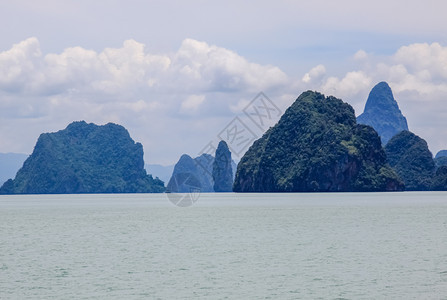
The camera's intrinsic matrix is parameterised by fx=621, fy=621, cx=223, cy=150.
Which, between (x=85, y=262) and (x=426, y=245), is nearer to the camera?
(x=85, y=262)

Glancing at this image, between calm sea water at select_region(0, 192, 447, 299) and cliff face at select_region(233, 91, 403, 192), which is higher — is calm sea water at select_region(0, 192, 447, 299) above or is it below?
below

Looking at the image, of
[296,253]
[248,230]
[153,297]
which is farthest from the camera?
[248,230]

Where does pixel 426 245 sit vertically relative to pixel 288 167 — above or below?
below

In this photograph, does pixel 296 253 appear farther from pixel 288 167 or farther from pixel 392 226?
pixel 288 167

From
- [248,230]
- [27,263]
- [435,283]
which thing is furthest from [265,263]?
[248,230]

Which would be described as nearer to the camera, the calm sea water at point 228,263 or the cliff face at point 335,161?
the calm sea water at point 228,263

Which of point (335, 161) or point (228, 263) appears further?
point (335, 161)

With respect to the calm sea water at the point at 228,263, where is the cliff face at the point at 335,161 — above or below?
above

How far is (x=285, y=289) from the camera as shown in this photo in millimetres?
28281

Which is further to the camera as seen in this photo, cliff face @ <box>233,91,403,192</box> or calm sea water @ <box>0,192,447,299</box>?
cliff face @ <box>233,91,403,192</box>

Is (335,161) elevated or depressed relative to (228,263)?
elevated

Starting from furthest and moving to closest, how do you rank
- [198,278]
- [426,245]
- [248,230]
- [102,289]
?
1. [248,230]
2. [426,245]
3. [198,278]
4. [102,289]

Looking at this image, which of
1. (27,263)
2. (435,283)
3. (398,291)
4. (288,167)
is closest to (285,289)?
(398,291)

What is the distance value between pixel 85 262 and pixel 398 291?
19257mm
